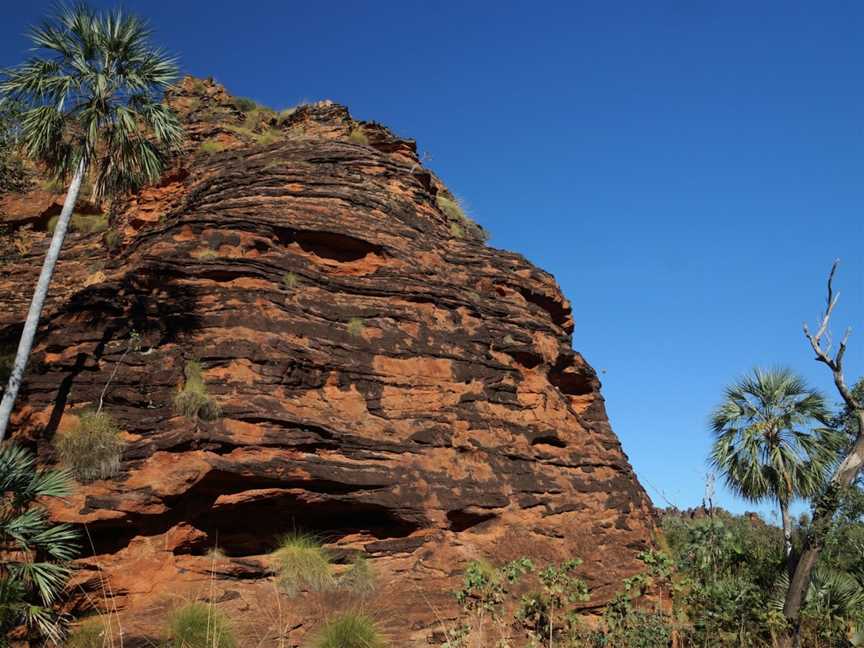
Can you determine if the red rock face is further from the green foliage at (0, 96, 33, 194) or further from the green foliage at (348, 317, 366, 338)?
the green foliage at (0, 96, 33, 194)

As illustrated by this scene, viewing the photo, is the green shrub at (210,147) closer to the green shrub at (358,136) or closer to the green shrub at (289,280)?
the green shrub at (358,136)

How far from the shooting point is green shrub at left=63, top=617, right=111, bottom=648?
7988 mm

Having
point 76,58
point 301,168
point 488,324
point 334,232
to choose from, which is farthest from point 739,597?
point 76,58

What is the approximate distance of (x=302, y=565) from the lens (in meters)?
9.69

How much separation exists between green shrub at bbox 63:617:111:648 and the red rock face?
360mm

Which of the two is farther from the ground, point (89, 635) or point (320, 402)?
point (320, 402)

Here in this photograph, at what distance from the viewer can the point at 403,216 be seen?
1548 centimetres

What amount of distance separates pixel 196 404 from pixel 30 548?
9.17ft

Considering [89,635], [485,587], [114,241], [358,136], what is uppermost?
[358,136]

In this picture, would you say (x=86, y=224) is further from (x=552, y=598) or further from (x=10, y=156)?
(x=552, y=598)

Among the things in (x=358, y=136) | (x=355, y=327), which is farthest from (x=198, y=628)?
(x=358, y=136)

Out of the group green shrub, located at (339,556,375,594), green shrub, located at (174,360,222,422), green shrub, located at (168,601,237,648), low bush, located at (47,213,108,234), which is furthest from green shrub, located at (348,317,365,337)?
low bush, located at (47,213,108,234)

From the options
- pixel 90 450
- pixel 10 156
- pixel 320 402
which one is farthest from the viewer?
pixel 10 156

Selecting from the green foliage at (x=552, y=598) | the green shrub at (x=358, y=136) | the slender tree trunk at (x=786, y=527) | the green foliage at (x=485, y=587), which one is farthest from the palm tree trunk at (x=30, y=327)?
the slender tree trunk at (x=786, y=527)
